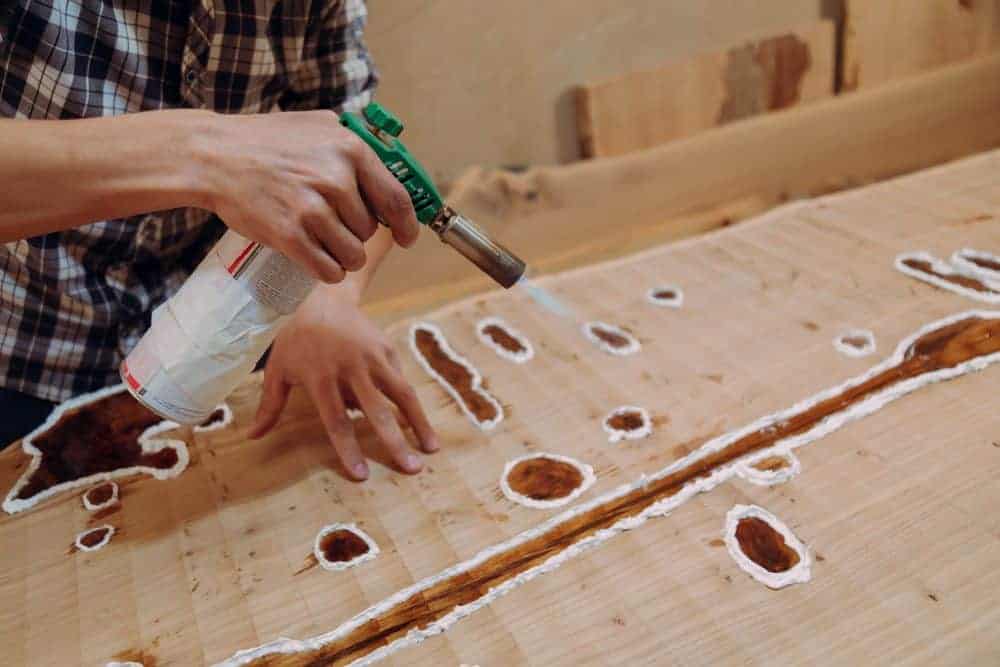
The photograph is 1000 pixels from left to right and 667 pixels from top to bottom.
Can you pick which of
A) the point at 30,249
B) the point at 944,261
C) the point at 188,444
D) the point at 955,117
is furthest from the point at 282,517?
the point at 955,117

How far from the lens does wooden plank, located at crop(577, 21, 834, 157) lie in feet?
5.91

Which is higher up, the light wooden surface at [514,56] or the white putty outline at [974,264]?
the light wooden surface at [514,56]

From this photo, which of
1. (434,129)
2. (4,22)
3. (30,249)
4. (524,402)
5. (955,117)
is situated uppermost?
(4,22)

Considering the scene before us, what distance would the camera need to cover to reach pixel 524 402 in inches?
41.4

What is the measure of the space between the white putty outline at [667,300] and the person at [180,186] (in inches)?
15.2

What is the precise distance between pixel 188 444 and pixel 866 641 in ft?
2.50

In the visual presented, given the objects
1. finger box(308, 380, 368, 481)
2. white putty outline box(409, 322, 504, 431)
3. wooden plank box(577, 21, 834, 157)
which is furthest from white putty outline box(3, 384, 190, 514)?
wooden plank box(577, 21, 834, 157)

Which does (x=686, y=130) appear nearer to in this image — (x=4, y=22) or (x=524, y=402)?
(x=524, y=402)

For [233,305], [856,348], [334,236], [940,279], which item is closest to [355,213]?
[334,236]

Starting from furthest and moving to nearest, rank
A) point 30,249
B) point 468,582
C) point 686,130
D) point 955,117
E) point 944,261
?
point 955,117, point 686,130, point 944,261, point 30,249, point 468,582

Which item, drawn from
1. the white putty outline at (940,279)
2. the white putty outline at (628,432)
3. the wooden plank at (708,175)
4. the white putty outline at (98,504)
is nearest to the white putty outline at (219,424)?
the white putty outline at (98,504)

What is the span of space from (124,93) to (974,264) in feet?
3.66

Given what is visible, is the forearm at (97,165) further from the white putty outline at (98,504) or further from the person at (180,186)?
the white putty outline at (98,504)

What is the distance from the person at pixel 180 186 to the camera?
0.73 m
